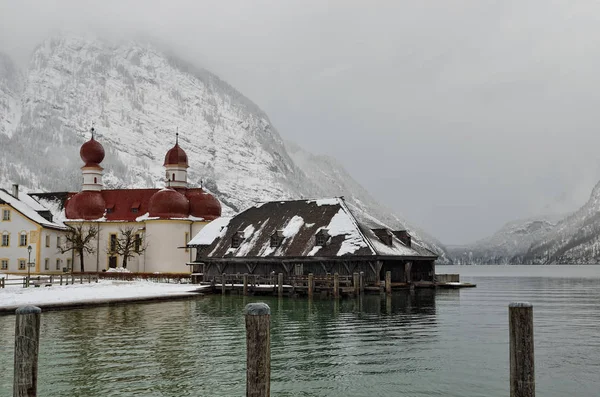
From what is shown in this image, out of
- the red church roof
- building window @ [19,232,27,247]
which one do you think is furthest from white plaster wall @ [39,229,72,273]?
the red church roof

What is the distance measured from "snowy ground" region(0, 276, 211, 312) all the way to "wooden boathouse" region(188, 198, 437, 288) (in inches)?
235

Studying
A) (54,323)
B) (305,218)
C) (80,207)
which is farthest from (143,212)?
(54,323)

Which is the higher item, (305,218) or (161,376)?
(305,218)

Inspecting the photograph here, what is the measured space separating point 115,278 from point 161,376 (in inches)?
2066

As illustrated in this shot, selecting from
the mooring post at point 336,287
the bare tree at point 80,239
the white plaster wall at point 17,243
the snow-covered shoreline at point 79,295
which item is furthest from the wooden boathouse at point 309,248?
the white plaster wall at point 17,243

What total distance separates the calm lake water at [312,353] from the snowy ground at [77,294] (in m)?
2.43

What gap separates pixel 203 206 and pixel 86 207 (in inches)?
594

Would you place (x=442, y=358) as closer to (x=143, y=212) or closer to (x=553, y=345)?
(x=553, y=345)

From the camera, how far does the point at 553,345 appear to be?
2581 cm

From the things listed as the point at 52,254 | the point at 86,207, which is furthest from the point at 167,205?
the point at 52,254

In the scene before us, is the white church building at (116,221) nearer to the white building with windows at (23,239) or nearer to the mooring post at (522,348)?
the white building with windows at (23,239)

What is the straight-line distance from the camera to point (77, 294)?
44719 mm

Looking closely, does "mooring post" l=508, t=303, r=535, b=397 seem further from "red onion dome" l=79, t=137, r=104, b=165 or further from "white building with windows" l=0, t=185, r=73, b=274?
"red onion dome" l=79, t=137, r=104, b=165

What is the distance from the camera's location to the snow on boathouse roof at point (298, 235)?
54219mm
